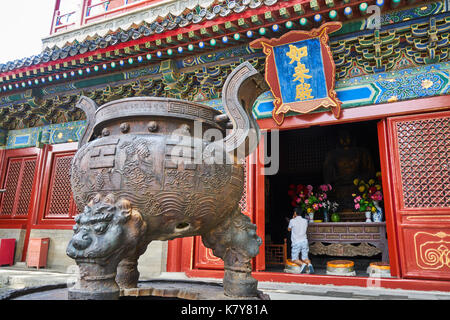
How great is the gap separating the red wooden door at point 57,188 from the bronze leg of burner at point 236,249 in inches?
189

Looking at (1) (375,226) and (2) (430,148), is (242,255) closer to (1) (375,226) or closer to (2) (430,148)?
(2) (430,148)

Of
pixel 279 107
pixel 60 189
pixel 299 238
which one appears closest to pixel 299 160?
pixel 299 238

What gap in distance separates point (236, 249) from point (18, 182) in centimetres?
648

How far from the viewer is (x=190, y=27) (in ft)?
13.6

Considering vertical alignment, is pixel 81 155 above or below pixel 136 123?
below

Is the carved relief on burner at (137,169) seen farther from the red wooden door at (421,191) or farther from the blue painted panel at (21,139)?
the blue painted panel at (21,139)

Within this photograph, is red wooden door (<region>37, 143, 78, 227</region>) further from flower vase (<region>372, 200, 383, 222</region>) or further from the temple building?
flower vase (<region>372, 200, 383, 222</region>)

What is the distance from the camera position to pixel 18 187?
6602mm

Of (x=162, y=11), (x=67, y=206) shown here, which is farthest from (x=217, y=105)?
(x=162, y=11)

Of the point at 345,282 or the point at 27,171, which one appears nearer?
the point at 345,282

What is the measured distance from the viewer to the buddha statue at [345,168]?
24.4ft

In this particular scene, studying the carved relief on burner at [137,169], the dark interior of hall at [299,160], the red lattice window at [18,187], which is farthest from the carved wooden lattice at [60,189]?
the carved relief on burner at [137,169]

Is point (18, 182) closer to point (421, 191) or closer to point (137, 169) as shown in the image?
point (137, 169)

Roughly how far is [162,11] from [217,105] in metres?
4.48
